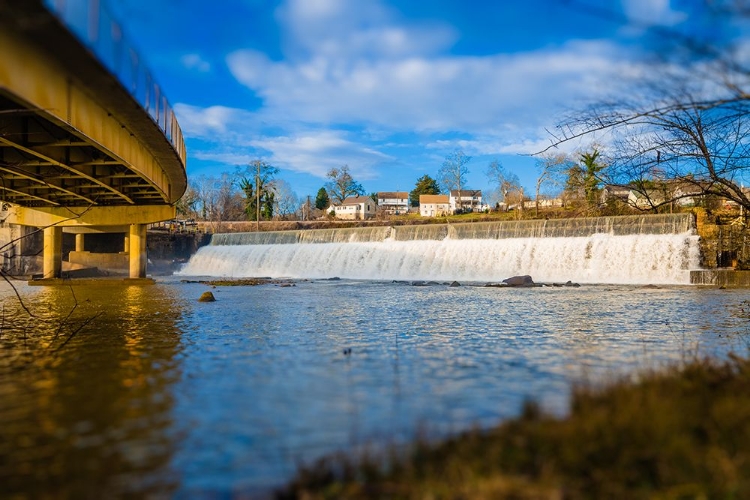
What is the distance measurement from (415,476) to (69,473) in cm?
251

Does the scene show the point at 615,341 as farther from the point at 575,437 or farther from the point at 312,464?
the point at 312,464

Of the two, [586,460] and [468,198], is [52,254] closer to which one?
[586,460]

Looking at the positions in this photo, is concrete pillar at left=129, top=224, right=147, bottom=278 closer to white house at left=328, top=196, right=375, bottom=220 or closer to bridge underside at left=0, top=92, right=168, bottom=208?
bridge underside at left=0, top=92, right=168, bottom=208

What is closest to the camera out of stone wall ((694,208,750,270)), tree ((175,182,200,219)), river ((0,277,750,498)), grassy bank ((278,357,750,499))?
grassy bank ((278,357,750,499))

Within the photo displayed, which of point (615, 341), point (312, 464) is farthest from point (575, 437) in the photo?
point (615, 341)

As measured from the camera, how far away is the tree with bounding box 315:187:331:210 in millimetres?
120688

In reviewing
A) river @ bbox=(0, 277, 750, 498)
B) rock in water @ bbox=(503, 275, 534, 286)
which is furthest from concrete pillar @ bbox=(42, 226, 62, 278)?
rock in water @ bbox=(503, 275, 534, 286)

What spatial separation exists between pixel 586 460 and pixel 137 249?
1446 inches

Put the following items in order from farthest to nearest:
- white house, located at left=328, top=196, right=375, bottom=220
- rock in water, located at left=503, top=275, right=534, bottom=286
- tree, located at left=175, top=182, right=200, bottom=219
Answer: white house, located at left=328, top=196, right=375, bottom=220 < tree, located at left=175, top=182, right=200, bottom=219 < rock in water, located at left=503, top=275, right=534, bottom=286

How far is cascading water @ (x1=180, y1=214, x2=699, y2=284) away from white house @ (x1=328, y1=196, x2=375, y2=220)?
65.5 meters

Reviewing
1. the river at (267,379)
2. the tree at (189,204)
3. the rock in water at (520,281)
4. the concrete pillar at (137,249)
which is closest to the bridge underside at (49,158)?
the river at (267,379)

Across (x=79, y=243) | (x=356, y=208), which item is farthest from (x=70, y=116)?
(x=356, y=208)

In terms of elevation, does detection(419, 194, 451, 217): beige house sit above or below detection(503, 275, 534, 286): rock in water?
above

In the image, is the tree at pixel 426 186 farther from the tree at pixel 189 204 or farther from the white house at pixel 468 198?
the tree at pixel 189 204
